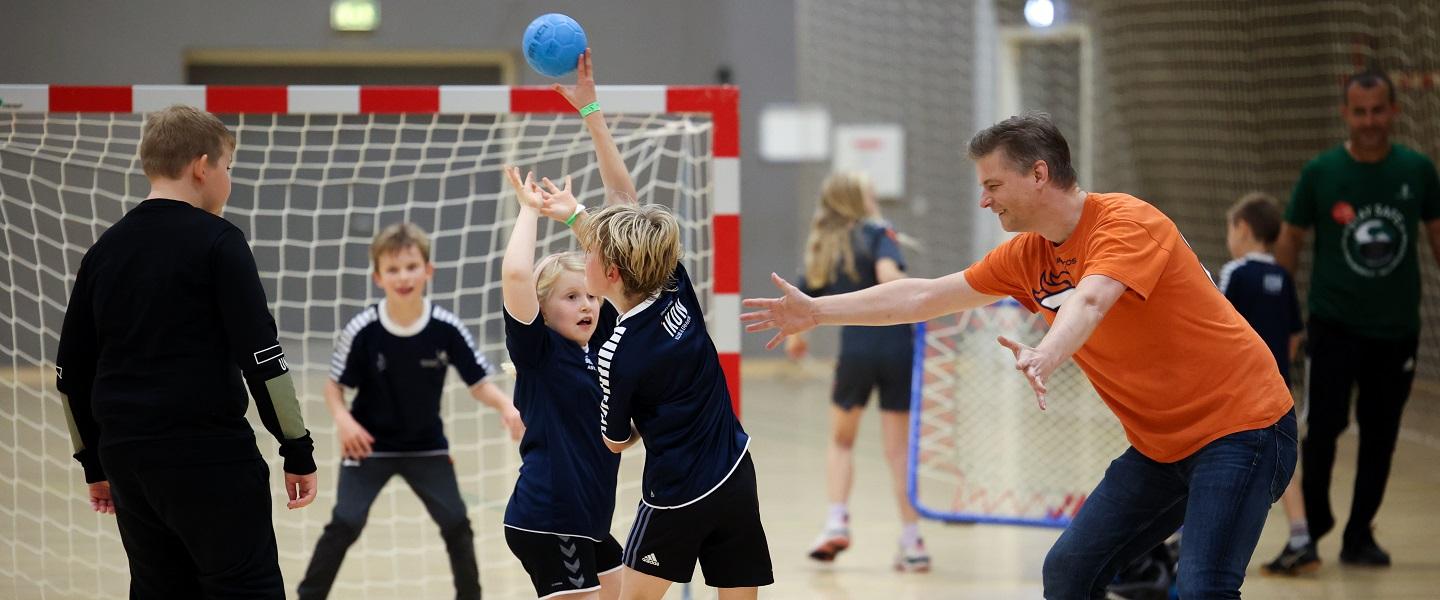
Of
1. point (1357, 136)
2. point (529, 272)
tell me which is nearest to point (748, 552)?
point (529, 272)

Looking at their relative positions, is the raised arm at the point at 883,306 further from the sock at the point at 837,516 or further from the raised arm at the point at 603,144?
the sock at the point at 837,516

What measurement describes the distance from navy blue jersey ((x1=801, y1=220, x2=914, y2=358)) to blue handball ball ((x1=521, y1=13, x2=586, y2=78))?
7.25 feet

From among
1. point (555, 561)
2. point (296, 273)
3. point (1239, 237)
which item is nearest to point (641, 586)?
point (555, 561)

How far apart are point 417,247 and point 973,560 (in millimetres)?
2607

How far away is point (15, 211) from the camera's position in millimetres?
4969

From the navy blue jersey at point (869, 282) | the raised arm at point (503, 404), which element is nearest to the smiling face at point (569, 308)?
the raised arm at point (503, 404)

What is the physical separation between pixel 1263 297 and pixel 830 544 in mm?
1885

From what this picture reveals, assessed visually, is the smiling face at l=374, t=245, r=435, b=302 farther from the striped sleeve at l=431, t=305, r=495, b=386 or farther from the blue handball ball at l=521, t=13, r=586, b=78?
the blue handball ball at l=521, t=13, r=586, b=78

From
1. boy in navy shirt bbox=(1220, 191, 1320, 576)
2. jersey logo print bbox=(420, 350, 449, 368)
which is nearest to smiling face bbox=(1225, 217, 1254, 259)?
boy in navy shirt bbox=(1220, 191, 1320, 576)

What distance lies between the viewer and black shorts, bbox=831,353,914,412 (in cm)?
528

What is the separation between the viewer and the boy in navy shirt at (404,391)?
3.98m

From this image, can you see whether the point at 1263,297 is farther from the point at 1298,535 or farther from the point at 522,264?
the point at 522,264

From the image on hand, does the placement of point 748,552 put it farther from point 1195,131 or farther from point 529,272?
point 1195,131

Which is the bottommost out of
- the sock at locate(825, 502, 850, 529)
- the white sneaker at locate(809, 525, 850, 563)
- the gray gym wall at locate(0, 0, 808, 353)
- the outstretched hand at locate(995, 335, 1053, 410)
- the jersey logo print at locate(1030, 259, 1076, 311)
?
the white sneaker at locate(809, 525, 850, 563)
